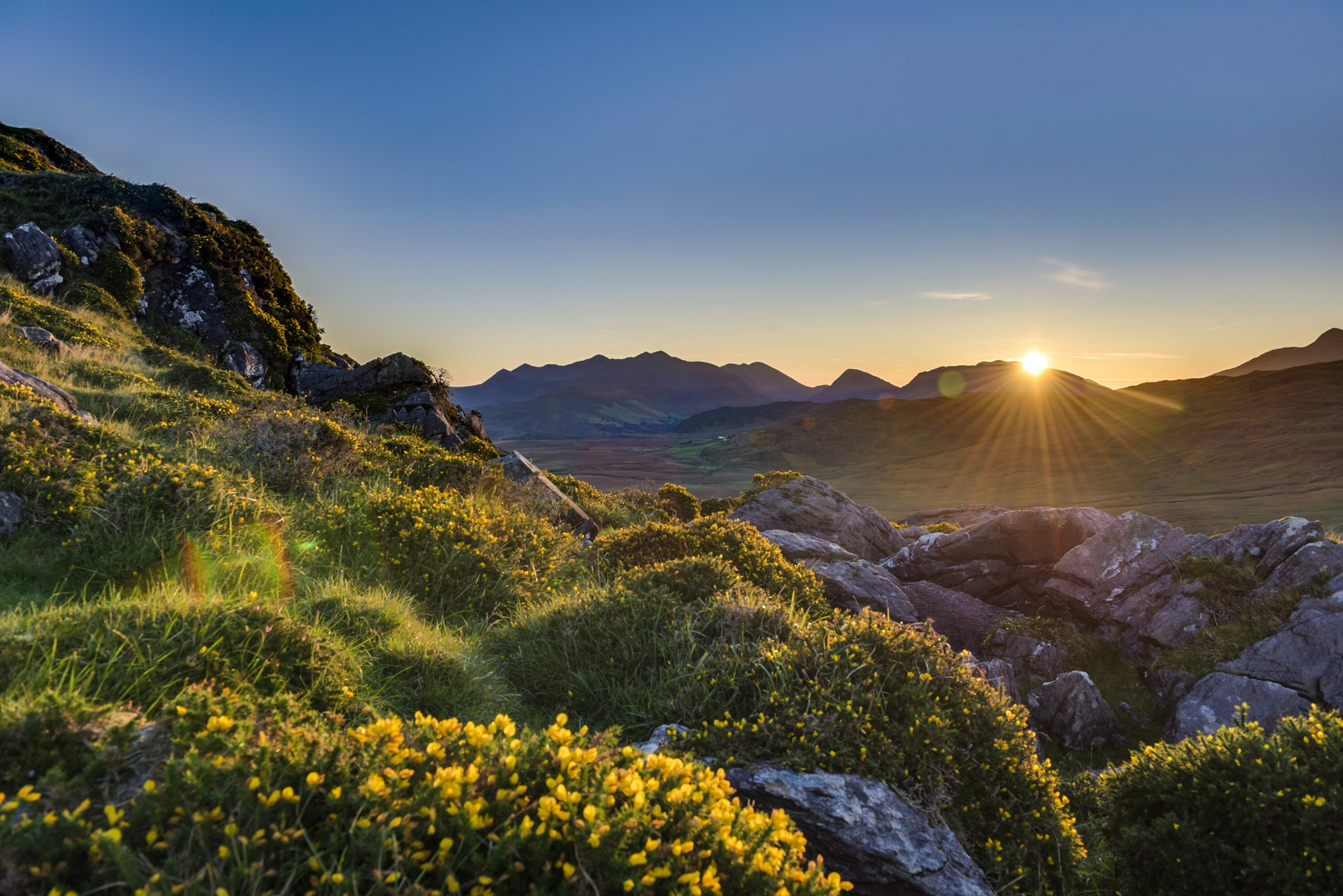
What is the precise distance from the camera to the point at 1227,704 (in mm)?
10172

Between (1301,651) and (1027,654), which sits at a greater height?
(1301,651)

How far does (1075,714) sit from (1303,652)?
3.44 meters

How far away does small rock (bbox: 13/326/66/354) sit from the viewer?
42.9ft

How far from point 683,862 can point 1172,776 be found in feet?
16.3

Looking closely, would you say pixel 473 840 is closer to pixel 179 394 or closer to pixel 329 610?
pixel 329 610

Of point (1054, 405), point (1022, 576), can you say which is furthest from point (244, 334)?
point (1054, 405)

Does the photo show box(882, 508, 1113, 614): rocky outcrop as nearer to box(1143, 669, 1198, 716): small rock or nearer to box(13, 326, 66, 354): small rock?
box(1143, 669, 1198, 716): small rock

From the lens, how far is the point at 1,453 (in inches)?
253

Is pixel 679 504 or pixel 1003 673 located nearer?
pixel 1003 673

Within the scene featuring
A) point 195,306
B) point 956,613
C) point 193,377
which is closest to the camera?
point 956,613

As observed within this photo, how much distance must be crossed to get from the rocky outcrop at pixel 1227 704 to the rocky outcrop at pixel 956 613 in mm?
4076

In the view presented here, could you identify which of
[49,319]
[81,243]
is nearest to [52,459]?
[49,319]

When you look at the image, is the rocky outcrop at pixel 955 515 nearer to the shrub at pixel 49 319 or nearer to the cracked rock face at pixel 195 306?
the cracked rock face at pixel 195 306

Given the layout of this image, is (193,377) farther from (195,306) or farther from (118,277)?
(195,306)
